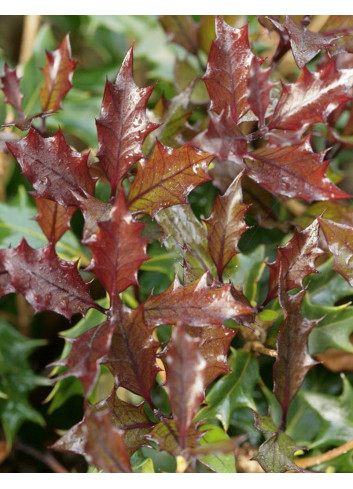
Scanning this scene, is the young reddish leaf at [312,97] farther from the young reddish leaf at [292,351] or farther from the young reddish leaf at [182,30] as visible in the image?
the young reddish leaf at [182,30]

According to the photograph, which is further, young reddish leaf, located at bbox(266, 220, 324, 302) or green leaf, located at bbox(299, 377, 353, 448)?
green leaf, located at bbox(299, 377, 353, 448)

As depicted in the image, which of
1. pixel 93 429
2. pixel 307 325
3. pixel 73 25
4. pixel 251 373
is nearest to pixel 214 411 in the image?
pixel 251 373

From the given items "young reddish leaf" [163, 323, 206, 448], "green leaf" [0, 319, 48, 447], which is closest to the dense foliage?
"young reddish leaf" [163, 323, 206, 448]

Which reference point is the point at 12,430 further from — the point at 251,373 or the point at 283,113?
the point at 283,113

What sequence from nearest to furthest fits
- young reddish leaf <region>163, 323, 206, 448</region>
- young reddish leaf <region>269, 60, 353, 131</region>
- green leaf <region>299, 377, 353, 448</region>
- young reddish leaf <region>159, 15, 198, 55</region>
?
young reddish leaf <region>163, 323, 206, 448</region> → young reddish leaf <region>269, 60, 353, 131</region> → green leaf <region>299, 377, 353, 448</region> → young reddish leaf <region>159, 15, 198, 55</region>

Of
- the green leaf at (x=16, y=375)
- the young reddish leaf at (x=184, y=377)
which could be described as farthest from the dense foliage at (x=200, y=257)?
the green leaf at (x=16, y=375)

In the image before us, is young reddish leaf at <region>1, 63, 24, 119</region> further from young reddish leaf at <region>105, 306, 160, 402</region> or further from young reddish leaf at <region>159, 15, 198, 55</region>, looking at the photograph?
young reddish leaf at <region>105, 306, 160, 402</region>

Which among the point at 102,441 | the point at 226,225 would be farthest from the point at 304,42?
the point at 102,441
